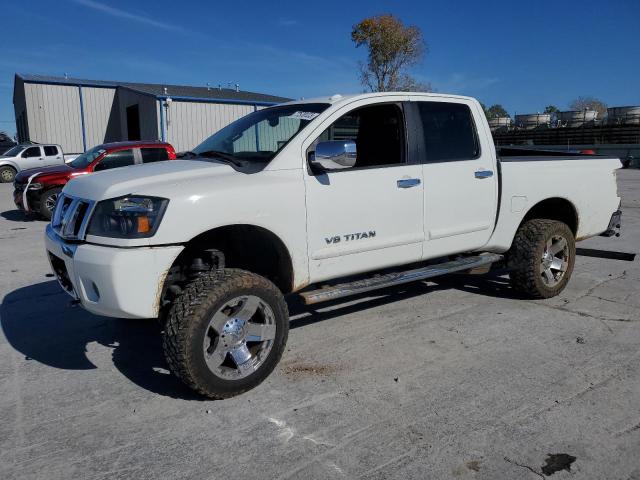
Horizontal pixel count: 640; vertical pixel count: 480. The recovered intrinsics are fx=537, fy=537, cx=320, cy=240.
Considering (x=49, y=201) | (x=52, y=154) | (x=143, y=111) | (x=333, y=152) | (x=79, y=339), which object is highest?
(x=143, y=111)

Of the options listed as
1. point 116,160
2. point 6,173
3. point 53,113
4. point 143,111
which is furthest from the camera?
point 53,113

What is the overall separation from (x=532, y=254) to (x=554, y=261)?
44 centimetres

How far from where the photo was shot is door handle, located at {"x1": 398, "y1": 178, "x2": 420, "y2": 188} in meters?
4.13

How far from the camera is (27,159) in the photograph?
22.3 meters

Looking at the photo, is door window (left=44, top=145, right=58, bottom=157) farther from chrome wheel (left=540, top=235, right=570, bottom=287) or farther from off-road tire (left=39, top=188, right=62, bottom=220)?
chrome wheel (left=540, top=235, right=570, bottom=287)

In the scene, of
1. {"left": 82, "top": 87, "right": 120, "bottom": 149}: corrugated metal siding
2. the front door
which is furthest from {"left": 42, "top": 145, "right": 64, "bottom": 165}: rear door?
the front door

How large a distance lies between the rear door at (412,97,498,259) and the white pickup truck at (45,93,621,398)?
1 cm

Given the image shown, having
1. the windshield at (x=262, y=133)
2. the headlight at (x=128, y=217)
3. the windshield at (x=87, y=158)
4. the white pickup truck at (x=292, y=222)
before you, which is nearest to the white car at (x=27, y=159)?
the windshield at (x=87, y=158)

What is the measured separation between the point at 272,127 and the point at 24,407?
262cm

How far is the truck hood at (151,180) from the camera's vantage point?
127 inches

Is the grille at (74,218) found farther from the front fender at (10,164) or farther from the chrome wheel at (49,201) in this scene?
the front fender at (10,164)

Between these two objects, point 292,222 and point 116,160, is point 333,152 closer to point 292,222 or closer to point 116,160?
point 292,222

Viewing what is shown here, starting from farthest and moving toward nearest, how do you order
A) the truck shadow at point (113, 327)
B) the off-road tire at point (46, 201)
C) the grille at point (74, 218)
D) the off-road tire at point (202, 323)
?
the off-road tire at point (46, 201), the truck shadow at point (113, 327), the grille at point (74, 218), the off-road tire at point (202, 323)

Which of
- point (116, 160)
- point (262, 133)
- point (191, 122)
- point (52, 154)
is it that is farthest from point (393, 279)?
point (191, 122)
